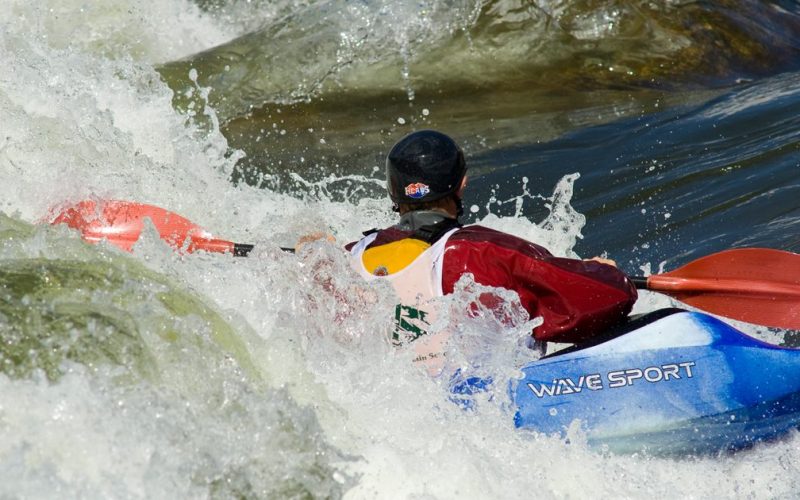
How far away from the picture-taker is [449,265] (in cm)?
377

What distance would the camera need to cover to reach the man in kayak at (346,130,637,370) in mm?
3773

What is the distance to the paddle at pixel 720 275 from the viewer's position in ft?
15.3

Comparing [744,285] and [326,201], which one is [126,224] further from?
[744,285]

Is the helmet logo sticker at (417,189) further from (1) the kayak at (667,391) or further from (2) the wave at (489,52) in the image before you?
(2) the wave at (489,52)

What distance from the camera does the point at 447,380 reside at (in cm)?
380

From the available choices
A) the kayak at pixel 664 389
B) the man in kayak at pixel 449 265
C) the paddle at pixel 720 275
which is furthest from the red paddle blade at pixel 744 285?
the man in kayak at pixel 449 265

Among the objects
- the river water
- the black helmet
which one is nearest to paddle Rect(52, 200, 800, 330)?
the river water

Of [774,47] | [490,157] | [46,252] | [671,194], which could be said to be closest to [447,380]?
[46,252]

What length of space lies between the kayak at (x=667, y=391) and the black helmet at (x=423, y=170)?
774 millimetres

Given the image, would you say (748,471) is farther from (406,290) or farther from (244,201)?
(244,201)

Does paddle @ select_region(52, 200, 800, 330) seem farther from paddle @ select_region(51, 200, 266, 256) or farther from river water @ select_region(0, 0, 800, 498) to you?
river water @ select_region(0, 0, 800, 498)

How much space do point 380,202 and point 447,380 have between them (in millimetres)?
3161

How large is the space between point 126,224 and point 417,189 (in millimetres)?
1726

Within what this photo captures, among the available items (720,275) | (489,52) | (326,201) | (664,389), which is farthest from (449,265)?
(489,52)
